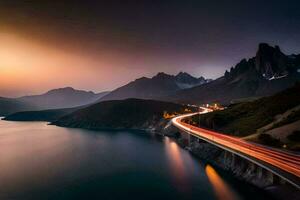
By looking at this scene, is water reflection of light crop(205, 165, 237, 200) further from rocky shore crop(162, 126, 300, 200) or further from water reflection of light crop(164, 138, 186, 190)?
water reflection of light crop(164, 138, 186, 190)

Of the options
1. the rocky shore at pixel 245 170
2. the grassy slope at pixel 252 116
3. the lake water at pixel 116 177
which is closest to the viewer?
the rocky shore at pixel 245 170

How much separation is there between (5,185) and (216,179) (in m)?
57.1

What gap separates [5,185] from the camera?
69750 mm

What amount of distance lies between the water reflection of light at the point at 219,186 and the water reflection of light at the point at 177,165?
7.49m

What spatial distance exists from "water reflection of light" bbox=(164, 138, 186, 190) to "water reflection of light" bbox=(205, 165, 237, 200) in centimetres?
749

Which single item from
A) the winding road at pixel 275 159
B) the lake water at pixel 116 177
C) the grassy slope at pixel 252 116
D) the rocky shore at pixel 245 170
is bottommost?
the lake water at pixel 116 177

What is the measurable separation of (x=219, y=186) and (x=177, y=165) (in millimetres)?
27753

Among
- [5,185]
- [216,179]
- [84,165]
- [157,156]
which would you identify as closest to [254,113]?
[157,156]

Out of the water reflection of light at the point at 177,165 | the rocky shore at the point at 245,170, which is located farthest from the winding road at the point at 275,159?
the water reflection of light at the point at 177,165

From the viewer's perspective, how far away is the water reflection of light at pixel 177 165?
233ft

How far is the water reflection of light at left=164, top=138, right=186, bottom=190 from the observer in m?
70.9

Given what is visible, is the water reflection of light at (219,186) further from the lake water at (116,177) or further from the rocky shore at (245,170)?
the rocky shore at (245,170)

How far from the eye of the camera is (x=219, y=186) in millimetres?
63781

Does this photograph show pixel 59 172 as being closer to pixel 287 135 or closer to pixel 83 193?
pixel 83 193
